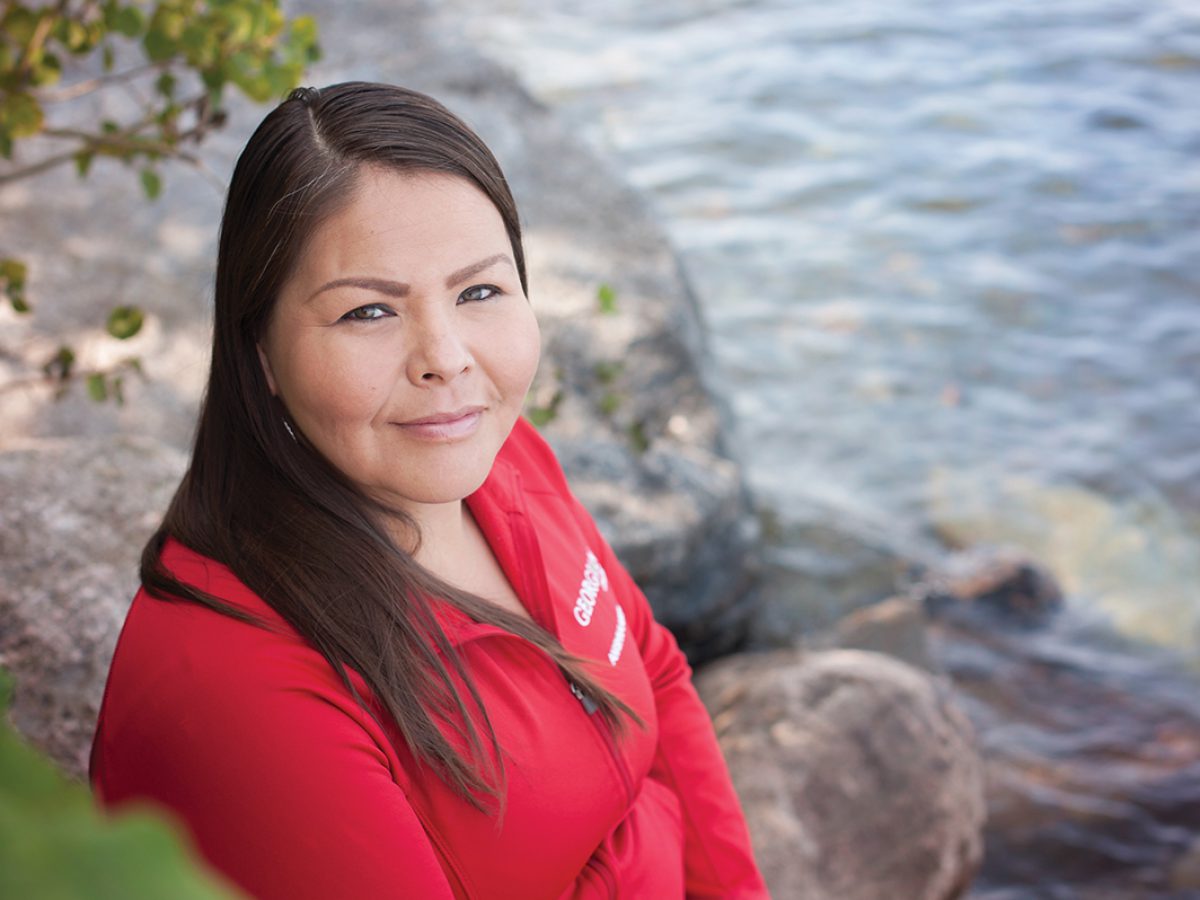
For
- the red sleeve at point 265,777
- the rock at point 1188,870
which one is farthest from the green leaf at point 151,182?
the rock at point 1188,870

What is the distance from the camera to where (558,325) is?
4.08 metres

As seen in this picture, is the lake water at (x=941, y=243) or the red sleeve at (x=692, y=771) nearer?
the red sleeve at (x=692, y=771)

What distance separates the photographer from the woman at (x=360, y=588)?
143 cm

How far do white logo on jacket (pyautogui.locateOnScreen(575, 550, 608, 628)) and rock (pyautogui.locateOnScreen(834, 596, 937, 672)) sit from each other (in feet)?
7.58

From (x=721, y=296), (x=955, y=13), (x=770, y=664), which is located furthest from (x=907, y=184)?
(x=770, y=664)

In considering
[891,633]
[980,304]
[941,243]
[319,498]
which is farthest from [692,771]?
[941,243]

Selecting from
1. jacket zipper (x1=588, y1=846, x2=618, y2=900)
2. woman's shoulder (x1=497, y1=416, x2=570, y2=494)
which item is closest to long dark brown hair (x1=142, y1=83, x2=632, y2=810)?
jacket zipper (x1=588, y1=846, x2=618, y2=900)

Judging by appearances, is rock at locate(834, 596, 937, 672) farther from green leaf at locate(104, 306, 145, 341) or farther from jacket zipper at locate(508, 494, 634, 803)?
green leaf at locate(104, 306, 145, 341)

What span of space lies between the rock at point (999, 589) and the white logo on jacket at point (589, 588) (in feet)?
9.44

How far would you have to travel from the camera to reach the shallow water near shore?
14.2 feet

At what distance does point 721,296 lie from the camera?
657 centimetres

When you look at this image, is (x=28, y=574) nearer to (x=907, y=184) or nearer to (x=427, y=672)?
(x=427, y=672)

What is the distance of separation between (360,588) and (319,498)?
0.49ft

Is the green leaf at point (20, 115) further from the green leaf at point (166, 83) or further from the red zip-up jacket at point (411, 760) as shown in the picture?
the red zip-up jacket at point (411, 760)
